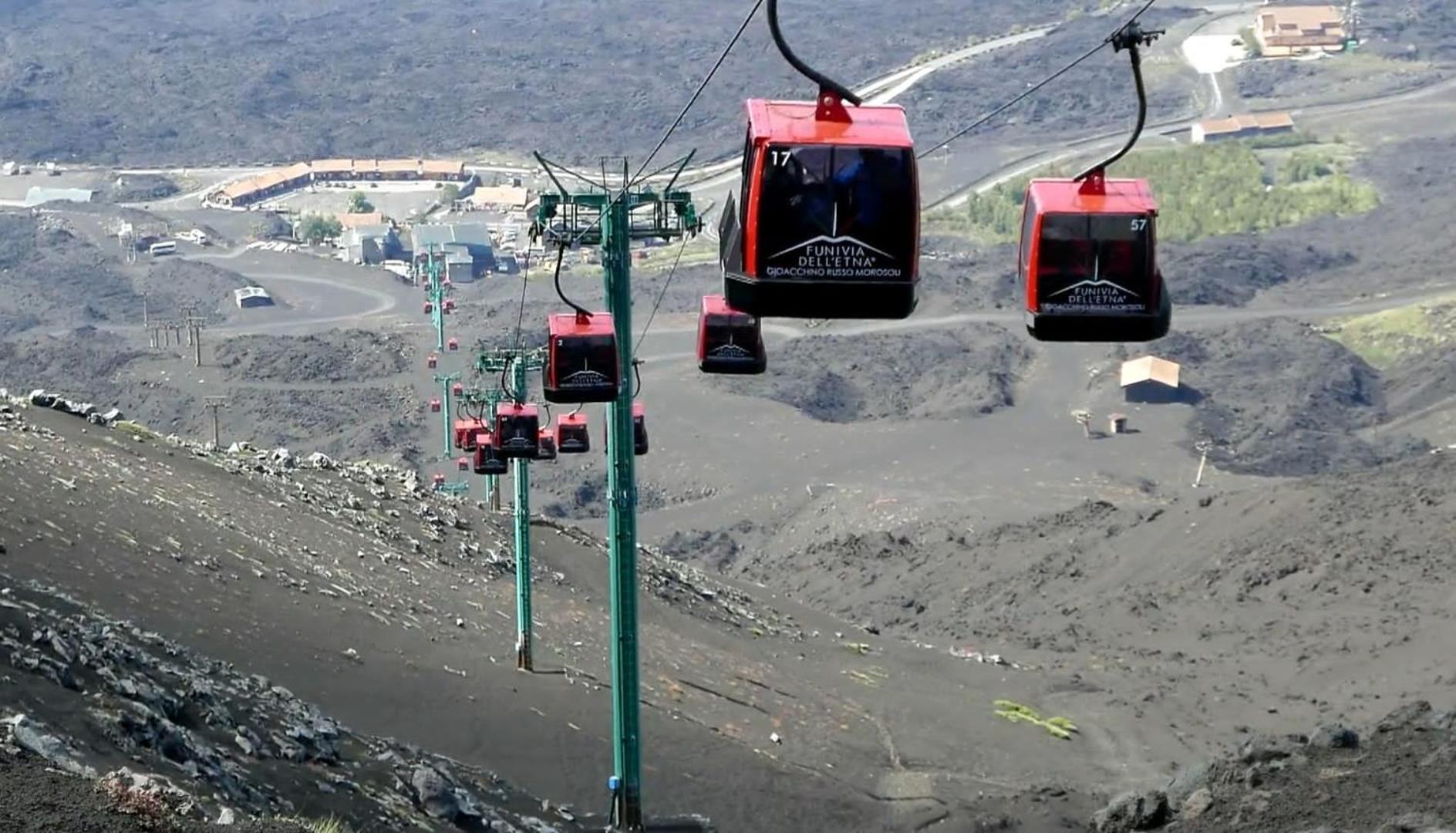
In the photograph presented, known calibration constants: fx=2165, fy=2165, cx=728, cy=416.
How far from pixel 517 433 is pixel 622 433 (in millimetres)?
6687

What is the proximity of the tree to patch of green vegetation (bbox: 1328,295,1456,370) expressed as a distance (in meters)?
46.6

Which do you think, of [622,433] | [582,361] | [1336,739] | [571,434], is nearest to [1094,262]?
[582,361]

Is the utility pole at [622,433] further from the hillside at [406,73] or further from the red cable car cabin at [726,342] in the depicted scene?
the hillside at [406,73]

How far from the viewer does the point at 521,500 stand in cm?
2617

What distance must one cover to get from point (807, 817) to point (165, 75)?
125759 millimetres

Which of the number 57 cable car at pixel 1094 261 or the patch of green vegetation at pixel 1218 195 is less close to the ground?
the number 57 cable car at pixel 1094 261

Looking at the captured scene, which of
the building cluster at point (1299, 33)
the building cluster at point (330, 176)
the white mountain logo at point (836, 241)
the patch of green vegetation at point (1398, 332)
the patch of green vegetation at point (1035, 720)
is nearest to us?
the white mountain logo at point (836, 241)

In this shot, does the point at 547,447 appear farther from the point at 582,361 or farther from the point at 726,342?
the point at 582,361

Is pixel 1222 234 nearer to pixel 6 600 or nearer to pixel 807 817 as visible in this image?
pixel 807 817

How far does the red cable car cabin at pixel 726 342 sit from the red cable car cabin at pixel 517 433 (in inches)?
253

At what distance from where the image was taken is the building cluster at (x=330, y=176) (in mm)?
110250

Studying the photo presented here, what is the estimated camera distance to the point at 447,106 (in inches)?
5246

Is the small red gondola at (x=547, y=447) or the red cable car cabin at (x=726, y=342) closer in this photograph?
the red cable car cabin at (x=726, y=342)

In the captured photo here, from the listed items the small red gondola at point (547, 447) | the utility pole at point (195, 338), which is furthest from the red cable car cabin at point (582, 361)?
the utility pole at point (195, 338)
